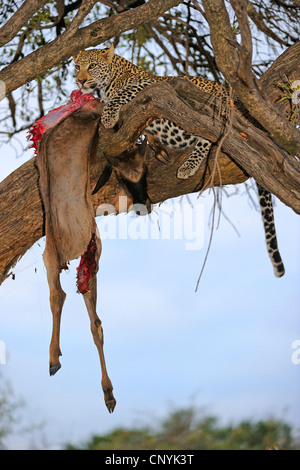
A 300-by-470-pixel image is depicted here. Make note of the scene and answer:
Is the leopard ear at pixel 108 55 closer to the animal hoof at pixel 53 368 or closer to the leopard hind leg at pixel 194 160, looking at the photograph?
the leopard hind leg at pixel 194 160

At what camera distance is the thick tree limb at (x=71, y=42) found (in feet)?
16.9

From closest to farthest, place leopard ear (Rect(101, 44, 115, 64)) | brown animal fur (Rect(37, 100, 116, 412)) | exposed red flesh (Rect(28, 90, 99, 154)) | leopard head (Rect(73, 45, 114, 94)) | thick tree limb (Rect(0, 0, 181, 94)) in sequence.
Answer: brown animal fur (Rect(37, 100, 116, 412)) < exposed red flesh (Rect(28, 90, 99, 154)) < leopard head (Rect(73, 45, 114, 94)) < thick tree limb (Rect(0, 0, 181, 94)) < leopard ear (Rect(101, 44, 115, 64))

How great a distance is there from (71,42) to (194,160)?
55.4 inches

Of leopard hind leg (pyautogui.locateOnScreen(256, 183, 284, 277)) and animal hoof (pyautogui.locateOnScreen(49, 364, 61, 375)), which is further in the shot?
leopard hind leg (pyautogui.locateOnScreen(256, 183, 284, 277))

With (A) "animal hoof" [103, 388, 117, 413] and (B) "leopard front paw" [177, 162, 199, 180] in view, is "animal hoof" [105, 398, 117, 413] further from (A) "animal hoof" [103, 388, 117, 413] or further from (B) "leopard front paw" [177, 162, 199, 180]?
(B) "leopard front paw" [177, 162, 199, 180]

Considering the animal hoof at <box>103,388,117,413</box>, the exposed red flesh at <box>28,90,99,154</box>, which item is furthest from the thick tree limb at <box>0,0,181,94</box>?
the animal hoof at <box>103,388,117,413</box>

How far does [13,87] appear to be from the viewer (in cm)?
528

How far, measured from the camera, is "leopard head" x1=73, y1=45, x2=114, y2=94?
5054mm

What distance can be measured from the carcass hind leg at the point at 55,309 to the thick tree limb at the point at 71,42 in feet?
6.34

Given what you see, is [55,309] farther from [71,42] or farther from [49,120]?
[71,42]

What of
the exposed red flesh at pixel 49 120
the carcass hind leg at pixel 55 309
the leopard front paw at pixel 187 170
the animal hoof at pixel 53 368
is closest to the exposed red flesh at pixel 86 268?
the carcass hind leg at pixel 55 309

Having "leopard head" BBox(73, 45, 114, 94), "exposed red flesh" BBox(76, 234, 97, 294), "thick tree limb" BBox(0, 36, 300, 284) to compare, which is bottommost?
"exposed red flesh" BBox(76, 234, 97, 294)

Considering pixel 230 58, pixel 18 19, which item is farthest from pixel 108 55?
pixel 230 58
